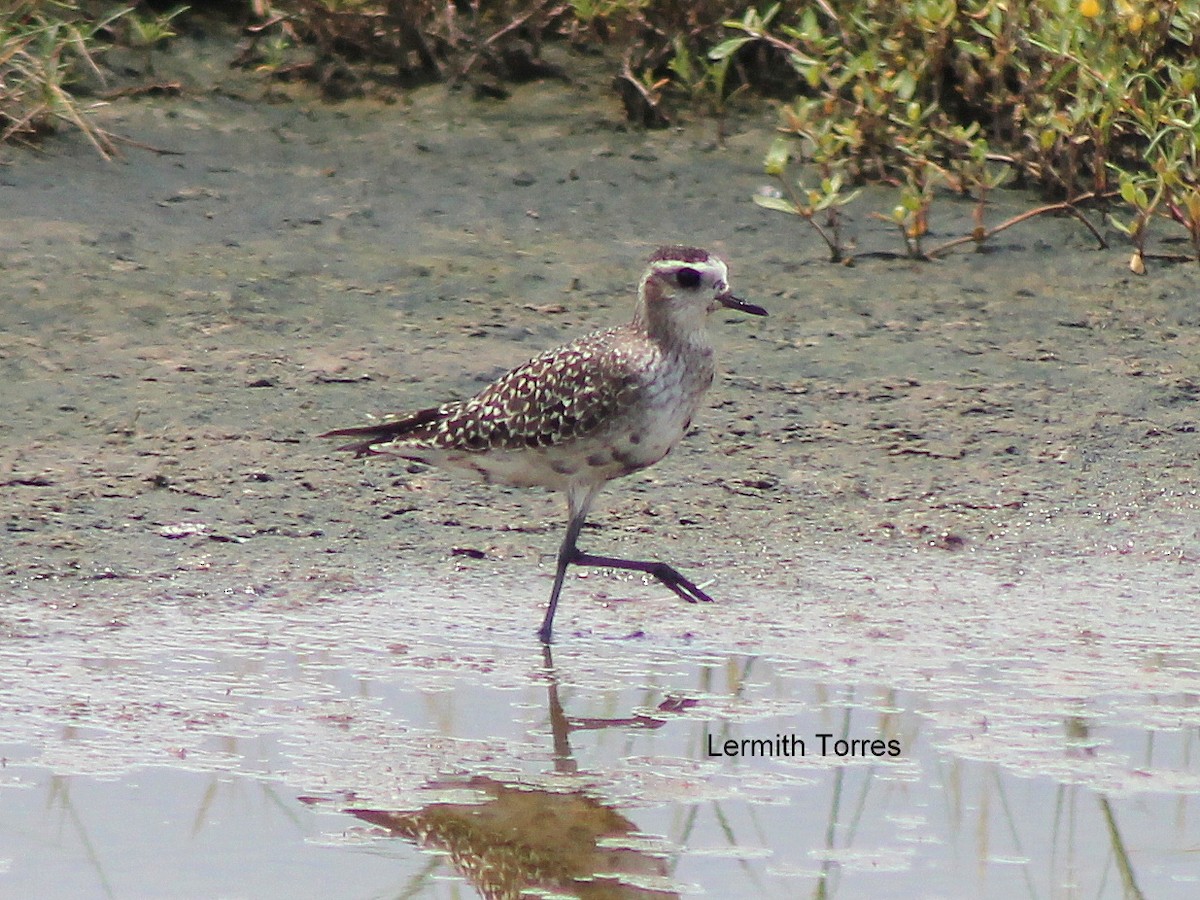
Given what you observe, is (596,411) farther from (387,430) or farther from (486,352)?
(486,352)

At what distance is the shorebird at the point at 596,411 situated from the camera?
19.6 ft

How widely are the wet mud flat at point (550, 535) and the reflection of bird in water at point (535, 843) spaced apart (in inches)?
0.6

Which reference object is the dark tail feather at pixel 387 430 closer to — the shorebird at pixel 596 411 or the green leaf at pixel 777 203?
the shorebird at pixel 596 411

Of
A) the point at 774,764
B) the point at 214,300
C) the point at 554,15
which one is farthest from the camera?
the point at 554,15

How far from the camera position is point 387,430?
6363 millimetres

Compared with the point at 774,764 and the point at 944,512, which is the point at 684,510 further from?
the point at 774,764

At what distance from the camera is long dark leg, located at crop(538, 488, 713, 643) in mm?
5895

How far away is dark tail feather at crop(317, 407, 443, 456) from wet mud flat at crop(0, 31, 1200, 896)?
30cm

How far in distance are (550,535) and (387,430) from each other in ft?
2.19

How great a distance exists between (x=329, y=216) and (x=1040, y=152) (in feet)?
9.96

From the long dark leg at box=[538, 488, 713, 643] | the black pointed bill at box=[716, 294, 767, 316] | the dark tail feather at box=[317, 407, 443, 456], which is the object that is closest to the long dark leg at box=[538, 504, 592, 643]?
the long dark leg at box=[538, 488, 713, 643]

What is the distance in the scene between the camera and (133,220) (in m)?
8.92

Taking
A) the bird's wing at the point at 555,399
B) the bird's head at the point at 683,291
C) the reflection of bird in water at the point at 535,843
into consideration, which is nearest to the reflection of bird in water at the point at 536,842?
the reflection of bird in water at the point at 535,843

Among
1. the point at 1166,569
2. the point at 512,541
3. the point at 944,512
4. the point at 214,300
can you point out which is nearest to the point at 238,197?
the point at 214,300
